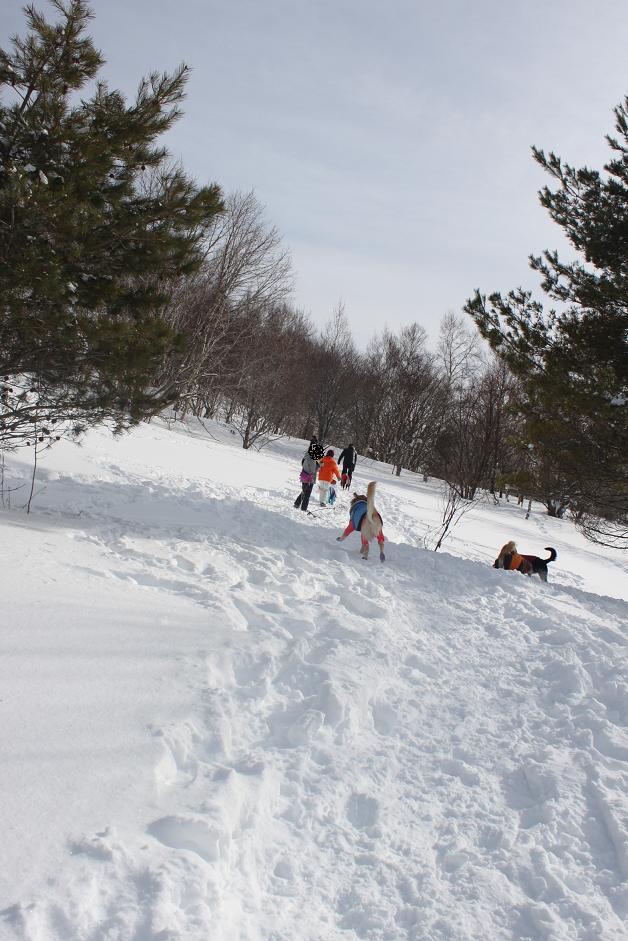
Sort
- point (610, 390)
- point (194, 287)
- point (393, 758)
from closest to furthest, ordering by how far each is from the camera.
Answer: point (393, 758)
point (610, 390)
point (194, 287)

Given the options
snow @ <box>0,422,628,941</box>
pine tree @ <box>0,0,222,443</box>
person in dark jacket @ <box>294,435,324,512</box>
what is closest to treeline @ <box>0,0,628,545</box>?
pine tree @ <box>0,0,222,443</box>

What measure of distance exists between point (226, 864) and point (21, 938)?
806 mm

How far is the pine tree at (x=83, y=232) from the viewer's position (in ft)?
15.6

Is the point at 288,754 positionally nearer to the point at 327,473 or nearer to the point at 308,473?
the point at 308,473

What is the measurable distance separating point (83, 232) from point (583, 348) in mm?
7788

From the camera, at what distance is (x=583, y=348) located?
362 inches

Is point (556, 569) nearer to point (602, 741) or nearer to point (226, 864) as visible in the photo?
point (602, 741)

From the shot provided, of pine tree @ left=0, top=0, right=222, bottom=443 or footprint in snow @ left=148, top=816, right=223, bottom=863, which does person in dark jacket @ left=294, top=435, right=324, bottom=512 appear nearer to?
pine tree @ left=0, top=0, right=222, bottom=443

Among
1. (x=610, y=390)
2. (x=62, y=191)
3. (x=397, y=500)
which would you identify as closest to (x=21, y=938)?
(x=62, y=191)

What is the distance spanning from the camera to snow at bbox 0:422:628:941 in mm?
2189

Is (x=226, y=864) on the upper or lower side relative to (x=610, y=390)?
lower

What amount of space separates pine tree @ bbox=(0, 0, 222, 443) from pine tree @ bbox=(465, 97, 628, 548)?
597 cm

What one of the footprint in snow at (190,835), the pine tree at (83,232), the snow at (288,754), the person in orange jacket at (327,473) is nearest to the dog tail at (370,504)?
the snow at (288,754)

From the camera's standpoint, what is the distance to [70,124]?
514cm
